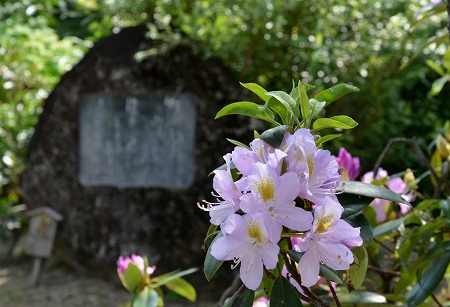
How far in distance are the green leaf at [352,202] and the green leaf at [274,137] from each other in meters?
0.14

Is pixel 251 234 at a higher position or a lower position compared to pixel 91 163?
higher

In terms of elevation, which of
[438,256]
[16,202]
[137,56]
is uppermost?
[438,256]

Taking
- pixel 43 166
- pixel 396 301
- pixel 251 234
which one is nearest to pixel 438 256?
pixel 396 301

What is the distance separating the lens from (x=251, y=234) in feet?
2.51

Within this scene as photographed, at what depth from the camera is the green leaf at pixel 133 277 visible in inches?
58.7

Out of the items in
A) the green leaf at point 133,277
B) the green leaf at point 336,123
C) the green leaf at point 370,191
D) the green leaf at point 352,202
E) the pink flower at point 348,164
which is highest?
the green leaf at point 336,123

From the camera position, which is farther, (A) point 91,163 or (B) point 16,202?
(B) point 16,202

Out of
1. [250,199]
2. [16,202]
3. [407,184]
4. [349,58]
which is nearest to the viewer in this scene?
[250,199]

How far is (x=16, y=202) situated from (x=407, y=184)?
390 centimetres

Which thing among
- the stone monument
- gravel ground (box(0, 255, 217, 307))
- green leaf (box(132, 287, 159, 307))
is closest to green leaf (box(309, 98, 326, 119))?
green leaf (box(132, 287, 159, 307))

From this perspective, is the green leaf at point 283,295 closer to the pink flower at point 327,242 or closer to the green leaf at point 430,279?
the pink flower at point 327,242

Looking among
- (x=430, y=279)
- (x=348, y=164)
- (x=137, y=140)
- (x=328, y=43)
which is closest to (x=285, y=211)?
(x=430, y=279)

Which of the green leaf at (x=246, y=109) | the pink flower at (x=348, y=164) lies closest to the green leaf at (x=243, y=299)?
the green leaf at (x=246, y=109)

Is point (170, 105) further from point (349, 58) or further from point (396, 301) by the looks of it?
point (396, 301)
